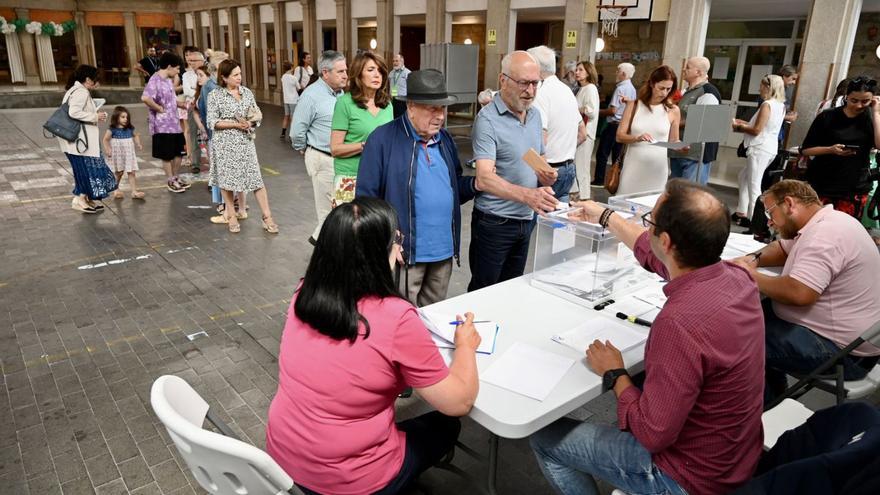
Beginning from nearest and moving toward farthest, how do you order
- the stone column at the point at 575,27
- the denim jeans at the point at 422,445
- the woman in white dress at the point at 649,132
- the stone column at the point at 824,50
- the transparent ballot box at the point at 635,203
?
the denim jeans at the point at 422,445 → the transparent ballot box at the point at 635,203 → the woman in white dress at the point at 649,132 → the stone column at the point at 824,50 → the stone column at the point at 575,27

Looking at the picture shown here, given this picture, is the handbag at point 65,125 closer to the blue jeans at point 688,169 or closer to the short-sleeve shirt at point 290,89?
the blue jeans at point 688,169

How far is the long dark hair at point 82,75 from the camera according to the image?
612 centimetres

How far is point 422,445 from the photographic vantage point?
1.98 m

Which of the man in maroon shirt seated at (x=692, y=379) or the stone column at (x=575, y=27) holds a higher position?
the stone column at (x=575, y=27)

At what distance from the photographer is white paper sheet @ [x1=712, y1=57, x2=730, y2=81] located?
12742 mm

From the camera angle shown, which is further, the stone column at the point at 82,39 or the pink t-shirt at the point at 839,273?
the stone column at the point at 82,39

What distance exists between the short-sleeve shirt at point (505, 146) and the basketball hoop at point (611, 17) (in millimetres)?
8039

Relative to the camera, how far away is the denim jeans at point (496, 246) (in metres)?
3.27

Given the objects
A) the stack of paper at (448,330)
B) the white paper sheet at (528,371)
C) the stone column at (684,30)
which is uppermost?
the stone column at (684,30)

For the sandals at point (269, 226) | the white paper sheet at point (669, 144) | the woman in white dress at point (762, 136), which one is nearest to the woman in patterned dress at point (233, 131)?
the sandals at point (269, 226)

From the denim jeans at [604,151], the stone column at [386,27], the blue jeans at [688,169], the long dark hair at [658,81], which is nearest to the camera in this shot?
the long dark hair at [658,81]

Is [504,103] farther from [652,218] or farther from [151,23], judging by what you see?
[151,23]

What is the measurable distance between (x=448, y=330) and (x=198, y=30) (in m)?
27.4

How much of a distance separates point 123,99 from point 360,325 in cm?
2356
